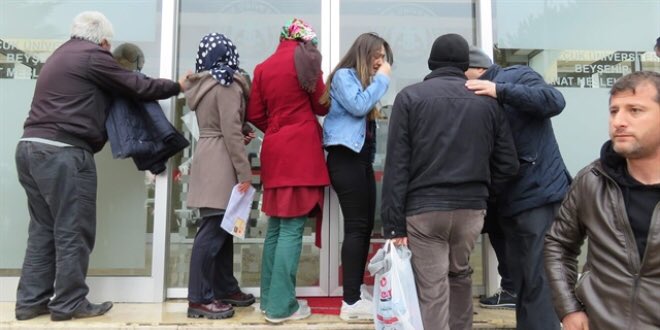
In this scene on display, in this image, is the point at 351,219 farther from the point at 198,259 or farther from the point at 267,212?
the point at 198,259

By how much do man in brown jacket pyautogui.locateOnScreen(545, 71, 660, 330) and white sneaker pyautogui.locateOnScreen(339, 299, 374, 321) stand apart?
4.37ft

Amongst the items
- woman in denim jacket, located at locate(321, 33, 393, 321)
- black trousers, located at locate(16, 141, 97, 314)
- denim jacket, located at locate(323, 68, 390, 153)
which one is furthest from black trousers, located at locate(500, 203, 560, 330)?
black trousers, located at locate(16, 141, 97, 314)

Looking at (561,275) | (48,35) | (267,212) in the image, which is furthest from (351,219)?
(48,35)

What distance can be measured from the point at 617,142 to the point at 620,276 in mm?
431

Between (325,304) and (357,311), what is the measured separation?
464mm

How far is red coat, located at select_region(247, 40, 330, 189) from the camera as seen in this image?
9.53 feet

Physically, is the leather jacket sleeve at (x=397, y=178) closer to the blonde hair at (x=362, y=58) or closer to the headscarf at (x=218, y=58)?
the blonde hair at (x=362, y=58)

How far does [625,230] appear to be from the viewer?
1.63 meters

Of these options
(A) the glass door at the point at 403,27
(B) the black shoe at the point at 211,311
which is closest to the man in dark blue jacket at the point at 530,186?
(A) the glass door at the point at 403,27

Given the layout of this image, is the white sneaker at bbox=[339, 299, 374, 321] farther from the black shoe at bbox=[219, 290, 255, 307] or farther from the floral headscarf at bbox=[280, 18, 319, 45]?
the floral headscarf at bbox=[280, 18, 319, 45]

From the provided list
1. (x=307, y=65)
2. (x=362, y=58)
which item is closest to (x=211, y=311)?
(x=307, y=65)

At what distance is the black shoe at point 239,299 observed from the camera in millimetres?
3279

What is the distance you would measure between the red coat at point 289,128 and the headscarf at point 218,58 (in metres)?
0.19

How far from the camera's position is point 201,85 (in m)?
3.06
